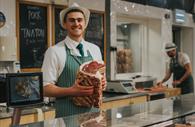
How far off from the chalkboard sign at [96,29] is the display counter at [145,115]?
2.46 meters

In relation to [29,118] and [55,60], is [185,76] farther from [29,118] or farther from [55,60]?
[55,60]

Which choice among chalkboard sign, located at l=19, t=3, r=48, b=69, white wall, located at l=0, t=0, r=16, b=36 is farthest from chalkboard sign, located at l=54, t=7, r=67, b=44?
white wall, located at l=0, t=0, r=16, b=36

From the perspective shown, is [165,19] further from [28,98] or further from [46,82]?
[28,98]

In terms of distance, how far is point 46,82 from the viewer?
84.3 inches

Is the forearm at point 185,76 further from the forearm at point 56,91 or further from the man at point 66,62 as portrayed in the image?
the forearm at point 56,91

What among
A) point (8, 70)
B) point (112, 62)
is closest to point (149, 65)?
point (112, 62)

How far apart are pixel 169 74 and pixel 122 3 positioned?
155 cm

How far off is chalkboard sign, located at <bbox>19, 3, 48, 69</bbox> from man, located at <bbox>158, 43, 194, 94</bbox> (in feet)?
8.01

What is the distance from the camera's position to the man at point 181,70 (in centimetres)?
585

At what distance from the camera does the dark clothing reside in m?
5.91

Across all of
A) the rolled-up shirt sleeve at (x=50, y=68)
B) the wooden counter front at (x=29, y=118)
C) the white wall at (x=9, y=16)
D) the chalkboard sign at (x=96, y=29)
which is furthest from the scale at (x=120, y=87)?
the rolled-up shirt sleeve at (x=50, y=68)

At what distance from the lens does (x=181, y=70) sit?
596 centimetres

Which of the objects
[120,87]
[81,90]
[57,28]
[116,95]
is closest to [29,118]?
[81,90]

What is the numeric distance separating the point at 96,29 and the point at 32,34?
1.23m
